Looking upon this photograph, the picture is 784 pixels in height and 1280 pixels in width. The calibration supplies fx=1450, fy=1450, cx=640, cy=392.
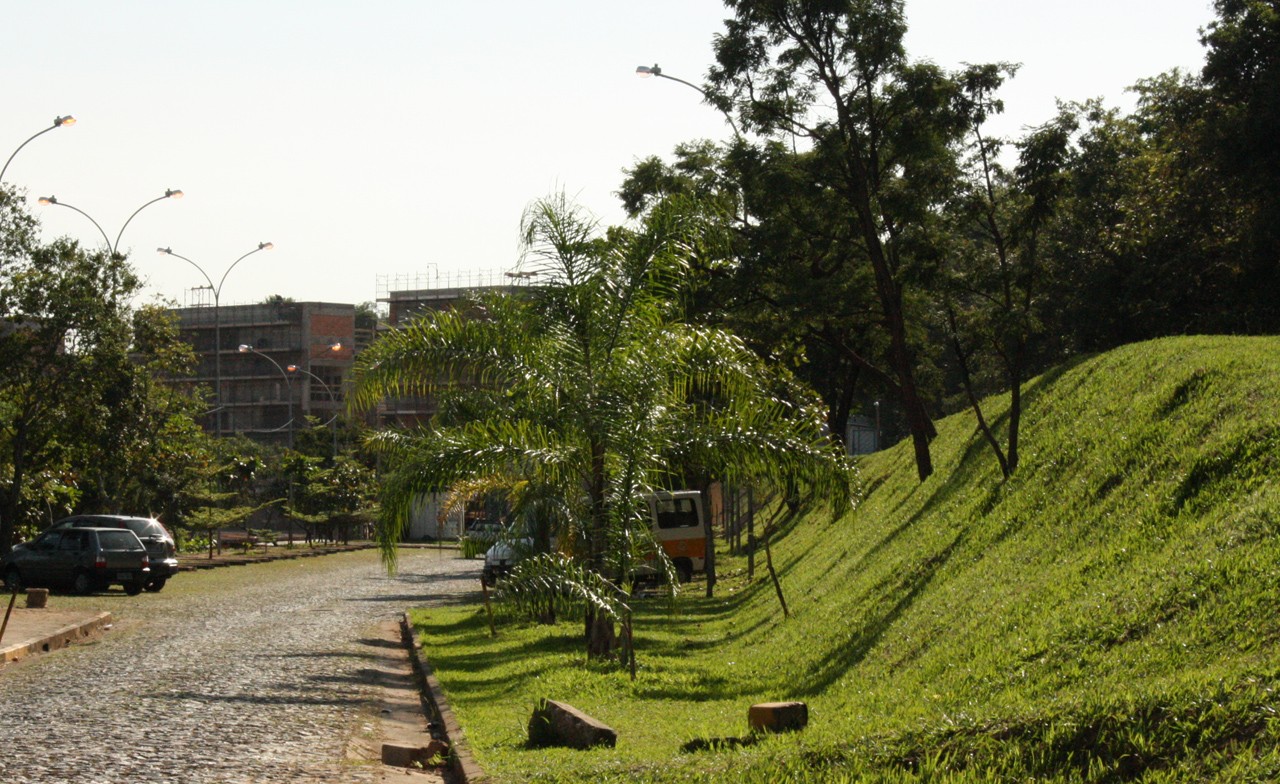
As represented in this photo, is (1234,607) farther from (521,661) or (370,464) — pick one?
(370,464)

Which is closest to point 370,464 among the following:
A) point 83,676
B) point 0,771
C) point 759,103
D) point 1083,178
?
point 1083,178

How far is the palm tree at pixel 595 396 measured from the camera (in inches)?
578

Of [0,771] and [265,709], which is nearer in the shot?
[0,771]

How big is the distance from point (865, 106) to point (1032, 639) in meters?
14.2

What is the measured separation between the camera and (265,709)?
12805 mm

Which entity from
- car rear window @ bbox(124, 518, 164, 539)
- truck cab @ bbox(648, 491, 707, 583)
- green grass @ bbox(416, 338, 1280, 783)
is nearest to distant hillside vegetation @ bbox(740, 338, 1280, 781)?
green grass @ bbox(416, 338, 1280, 783)

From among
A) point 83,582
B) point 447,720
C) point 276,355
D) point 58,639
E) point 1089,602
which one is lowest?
point 447,720

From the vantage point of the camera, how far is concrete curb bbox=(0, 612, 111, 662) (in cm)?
1726

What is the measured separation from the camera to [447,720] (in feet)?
41.1

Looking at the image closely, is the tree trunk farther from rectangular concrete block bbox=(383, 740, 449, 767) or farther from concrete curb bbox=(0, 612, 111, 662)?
concrete curb bbox=(0, 612, 111, 662)

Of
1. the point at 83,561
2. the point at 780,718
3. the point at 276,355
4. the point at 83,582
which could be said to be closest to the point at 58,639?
the point at 83,561

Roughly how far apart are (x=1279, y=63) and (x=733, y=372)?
484 inches

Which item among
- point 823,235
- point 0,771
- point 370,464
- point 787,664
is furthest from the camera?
point 370,464

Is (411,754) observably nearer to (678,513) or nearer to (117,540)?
(678,513)
